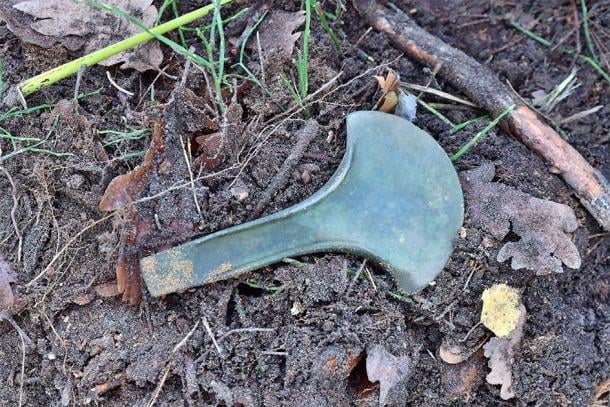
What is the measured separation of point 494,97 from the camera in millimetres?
1604

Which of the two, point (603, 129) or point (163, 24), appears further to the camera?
point (603, 129)

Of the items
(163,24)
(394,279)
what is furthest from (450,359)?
(163,24)

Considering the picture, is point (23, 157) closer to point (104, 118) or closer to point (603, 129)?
point (104, 118)

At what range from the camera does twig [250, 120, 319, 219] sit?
1.44 meters

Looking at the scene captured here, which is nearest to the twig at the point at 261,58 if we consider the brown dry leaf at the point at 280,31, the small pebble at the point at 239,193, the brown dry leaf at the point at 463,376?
the brown dry leaf at the point at 280,31

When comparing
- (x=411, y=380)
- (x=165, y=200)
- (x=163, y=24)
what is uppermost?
(x=163, y=24)

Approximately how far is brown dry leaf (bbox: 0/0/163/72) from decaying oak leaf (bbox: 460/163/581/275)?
82 centimetres

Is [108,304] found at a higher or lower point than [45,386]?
higher

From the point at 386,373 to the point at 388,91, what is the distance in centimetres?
64

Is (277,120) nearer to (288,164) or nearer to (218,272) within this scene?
(288,164)

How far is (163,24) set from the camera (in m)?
1.53

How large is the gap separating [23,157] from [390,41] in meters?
0.93

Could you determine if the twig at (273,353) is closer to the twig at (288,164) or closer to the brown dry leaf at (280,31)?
the twig at (288,164)

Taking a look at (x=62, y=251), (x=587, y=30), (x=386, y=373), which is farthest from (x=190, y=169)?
(x=587, y=30)
